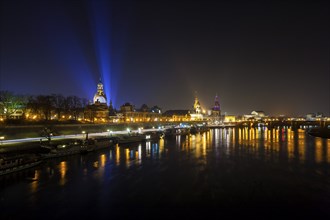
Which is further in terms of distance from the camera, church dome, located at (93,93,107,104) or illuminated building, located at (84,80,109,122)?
church dome, located at (93,93,107,104)

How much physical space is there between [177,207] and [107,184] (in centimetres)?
970

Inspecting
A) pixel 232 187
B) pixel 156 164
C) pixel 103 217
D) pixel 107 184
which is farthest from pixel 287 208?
→ pixel 156 164

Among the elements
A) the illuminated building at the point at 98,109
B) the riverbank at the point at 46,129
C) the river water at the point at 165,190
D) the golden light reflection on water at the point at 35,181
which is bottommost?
the river water at the point at 165,190

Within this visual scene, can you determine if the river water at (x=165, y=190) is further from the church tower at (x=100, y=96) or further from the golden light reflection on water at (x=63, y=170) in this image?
the church tower at (x=100, y=96)

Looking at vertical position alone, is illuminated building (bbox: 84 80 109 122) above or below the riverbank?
above

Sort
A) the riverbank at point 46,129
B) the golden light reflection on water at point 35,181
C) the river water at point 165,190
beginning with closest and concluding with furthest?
the river water at point 165,190
the golden light reflection on water at point 35,181
the riverbank at point 46,129

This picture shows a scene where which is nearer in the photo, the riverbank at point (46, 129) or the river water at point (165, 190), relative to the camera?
the river water at point (165, 190)

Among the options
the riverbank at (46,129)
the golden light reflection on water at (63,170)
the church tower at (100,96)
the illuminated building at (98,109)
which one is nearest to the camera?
the golden light reflection on water at (63,170)

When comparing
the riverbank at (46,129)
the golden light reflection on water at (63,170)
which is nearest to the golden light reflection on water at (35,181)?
the golden light reflection on water at (63,170)

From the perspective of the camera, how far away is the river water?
2033cm

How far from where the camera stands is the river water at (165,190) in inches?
800

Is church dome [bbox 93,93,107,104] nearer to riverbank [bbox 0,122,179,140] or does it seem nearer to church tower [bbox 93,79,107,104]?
church tower [bbox 93,79,107,104]

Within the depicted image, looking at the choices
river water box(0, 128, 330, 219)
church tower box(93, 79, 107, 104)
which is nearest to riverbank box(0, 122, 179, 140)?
river water box(0, 128, 330, 219)

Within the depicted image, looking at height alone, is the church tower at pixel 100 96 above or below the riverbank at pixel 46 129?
above
